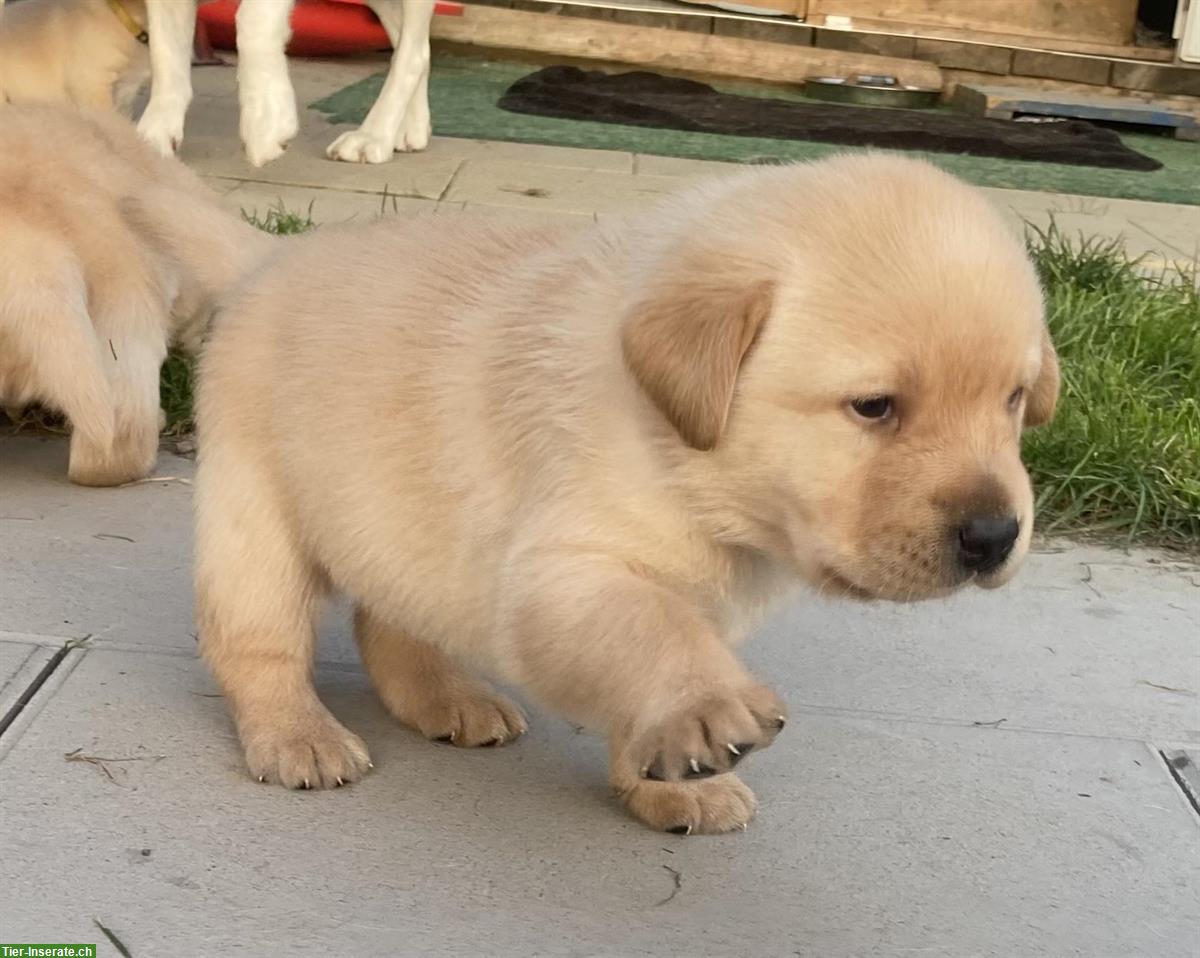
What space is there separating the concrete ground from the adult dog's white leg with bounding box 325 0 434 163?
406 cm

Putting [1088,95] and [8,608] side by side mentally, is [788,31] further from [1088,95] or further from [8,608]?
[8,608]

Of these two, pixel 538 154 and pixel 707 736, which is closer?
pixel 707 736

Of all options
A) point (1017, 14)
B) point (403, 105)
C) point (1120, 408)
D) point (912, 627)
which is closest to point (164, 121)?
point (403, 105)

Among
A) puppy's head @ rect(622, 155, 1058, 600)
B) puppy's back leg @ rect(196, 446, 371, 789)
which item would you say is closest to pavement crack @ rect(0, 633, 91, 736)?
puppy's back leg @ rect(196, 446, 371, 789)

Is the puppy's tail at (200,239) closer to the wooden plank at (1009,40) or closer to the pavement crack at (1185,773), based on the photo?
the pavement crack at (1185,773)

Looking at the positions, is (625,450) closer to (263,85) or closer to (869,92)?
(263,85)

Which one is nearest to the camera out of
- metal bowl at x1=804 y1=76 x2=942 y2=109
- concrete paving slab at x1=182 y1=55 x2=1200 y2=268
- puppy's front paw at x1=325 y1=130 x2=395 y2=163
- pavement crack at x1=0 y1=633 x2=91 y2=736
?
pavement crack at x1=0 y1=633 x2=91 y2=736

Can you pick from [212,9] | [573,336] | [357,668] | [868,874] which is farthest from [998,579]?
[212,9]

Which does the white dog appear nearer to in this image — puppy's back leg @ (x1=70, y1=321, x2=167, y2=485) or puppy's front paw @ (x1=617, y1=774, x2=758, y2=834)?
puppy's back leg @ (x1=70, y1=321, x2=167, y2=485)

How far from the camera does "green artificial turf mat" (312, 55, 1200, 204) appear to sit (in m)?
8.64

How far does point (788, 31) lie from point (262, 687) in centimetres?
993

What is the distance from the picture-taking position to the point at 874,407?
101 inches

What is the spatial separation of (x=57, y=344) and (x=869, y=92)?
7.95 metres

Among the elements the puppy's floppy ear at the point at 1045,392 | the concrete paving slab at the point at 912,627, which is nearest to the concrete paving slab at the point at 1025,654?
the concrete paving slab at the point at 912,627
